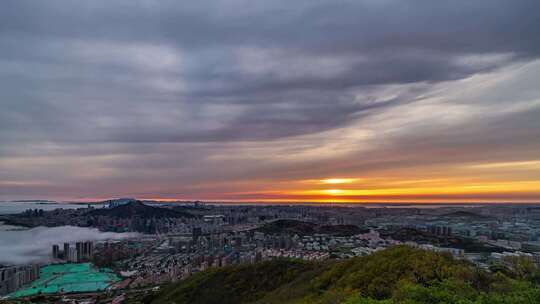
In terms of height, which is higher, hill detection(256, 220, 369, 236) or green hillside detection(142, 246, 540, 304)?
green hillside detection(142, 246, 540, 304)

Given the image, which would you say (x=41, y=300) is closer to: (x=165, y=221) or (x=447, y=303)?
A: (x=447, y=303)

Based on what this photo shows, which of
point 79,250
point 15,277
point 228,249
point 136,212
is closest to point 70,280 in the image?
point 15,277

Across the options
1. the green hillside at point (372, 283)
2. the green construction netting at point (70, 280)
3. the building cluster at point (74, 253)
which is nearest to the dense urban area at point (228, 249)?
the building cluster at point (74, 253)

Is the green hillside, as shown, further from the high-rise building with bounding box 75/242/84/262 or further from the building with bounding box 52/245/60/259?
the building with bounding box 52/245/60/259

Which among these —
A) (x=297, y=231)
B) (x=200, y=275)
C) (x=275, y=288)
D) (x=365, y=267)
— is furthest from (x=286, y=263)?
(x=297, y=231)

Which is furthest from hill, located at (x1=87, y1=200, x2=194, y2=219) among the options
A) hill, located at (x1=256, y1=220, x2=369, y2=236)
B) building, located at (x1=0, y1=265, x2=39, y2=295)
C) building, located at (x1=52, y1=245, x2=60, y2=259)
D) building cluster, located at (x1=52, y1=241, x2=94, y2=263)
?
building, located at (x1=0, y1=265, x2=39, y2=295)

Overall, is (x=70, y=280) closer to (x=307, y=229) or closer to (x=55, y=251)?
(x=55, y=251)

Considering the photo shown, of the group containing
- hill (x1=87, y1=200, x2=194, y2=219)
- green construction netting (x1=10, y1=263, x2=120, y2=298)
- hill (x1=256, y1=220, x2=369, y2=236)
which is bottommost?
green construction netting (x1=10, y1=263, x2=120, y2=298)

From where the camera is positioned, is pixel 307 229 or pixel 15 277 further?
pixel 307 229
